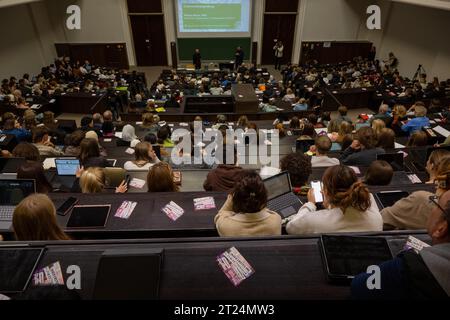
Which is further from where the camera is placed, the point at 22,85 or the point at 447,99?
the point at 22,85

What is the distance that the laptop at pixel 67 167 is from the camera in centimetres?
360

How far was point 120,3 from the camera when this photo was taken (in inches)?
522

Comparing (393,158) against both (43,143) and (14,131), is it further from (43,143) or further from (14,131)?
(14,131)

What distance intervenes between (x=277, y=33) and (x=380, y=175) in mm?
12665

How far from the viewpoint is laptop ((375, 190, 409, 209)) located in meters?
→ 2.62

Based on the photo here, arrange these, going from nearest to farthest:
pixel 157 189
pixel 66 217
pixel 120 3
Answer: pixel 66 217 < pixel 157 189 < pixel 120 3

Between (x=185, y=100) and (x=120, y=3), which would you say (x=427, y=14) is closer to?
(x=185, y=100)

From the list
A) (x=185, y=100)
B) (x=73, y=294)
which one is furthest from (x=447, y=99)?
(x=73, y=294)

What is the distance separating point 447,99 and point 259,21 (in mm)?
8257

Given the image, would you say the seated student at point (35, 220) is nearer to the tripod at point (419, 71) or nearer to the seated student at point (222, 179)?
the seated student at point (222, 179)

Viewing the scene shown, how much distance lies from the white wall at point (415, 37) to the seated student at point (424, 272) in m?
11.3

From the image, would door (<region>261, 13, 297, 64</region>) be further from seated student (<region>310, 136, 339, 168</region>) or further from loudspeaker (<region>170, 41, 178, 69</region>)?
seated student (<region>310, 136, 339, 168</region>)

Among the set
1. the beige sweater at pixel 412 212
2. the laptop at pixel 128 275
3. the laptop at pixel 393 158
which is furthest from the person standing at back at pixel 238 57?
the laptop at pixel 128 275
